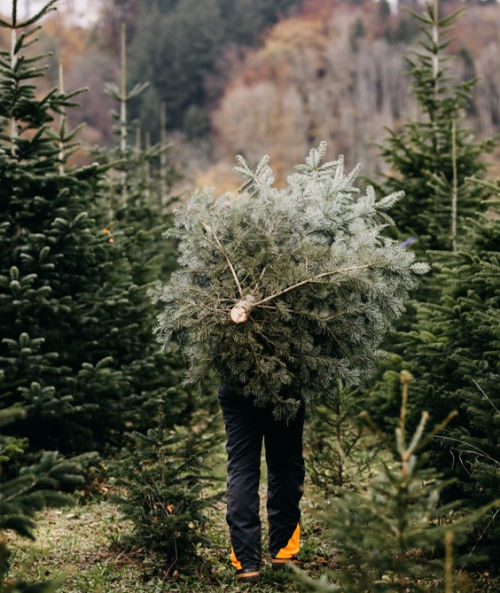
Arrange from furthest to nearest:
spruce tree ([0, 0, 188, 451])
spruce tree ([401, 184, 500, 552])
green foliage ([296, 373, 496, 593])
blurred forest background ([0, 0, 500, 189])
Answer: blurred forest background ([0, 0, 500, 189]) → spruce tree ([0, 0, 188, 451]) → spruce tree ([401, 184, 500, 552]) → green foliage ([296, 373, 496, 593])

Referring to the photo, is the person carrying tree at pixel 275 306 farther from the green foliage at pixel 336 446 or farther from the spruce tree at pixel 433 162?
the spruce tree at pixel 433 162

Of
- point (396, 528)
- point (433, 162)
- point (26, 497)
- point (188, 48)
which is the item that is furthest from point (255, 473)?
point (188, 48)

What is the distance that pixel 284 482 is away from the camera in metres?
4.32

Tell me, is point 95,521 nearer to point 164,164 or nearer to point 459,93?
point 459,93

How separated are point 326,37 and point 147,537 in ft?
172

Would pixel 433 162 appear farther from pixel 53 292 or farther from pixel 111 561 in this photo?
pixel 111 561

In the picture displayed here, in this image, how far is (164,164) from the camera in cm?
1452

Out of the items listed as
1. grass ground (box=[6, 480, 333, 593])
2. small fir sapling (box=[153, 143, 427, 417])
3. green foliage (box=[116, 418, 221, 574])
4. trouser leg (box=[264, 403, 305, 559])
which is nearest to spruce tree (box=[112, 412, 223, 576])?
green foliage (box=[116, 418, 221, 574])

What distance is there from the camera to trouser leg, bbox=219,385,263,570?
4.12 m

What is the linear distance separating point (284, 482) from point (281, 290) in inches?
52.1

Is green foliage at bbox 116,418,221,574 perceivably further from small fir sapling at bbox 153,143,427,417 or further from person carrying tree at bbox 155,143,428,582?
small fir sapling at bbox 153,143,427,417

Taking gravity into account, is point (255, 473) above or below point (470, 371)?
below

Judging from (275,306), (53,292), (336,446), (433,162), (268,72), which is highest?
(268,72)

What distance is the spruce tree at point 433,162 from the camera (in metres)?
7.47
